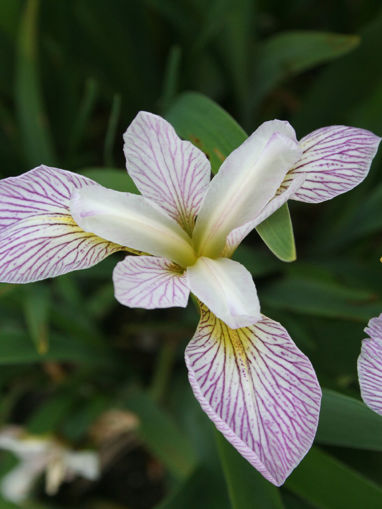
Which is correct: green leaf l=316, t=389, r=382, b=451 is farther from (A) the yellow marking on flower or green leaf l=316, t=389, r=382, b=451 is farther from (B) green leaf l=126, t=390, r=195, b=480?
(B) green leaf l=126, t=390, r=195, b=480

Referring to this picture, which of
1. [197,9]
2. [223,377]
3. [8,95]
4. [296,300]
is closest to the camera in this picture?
[223,377]

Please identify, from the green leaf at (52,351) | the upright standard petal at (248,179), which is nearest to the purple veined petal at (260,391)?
the upright standard petal at (248,179)

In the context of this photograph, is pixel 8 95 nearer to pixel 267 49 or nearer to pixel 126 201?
pixel 267 49

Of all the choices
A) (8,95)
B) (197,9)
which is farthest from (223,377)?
(8,95)

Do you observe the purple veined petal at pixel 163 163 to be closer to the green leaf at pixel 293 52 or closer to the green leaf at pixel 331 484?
the green leaf at pixel 331 484

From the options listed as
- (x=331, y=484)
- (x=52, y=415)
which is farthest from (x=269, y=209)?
(x=52, y=415)

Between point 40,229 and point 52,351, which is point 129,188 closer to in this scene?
point 40,229
